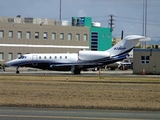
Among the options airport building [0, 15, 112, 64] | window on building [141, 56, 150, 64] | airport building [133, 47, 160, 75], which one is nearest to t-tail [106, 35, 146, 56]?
airport building [133, 47, 160, 75]

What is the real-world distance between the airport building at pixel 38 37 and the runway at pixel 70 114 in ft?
231

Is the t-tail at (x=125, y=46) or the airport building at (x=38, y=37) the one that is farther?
the airport building at (x=38, y=37)

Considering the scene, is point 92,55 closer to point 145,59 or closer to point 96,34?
point 145,59

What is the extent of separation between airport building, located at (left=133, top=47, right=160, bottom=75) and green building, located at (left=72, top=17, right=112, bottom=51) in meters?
54.4

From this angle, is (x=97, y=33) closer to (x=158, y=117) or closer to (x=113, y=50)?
(x=113, y=50)

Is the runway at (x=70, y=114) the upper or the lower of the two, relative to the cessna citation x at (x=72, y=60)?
lower

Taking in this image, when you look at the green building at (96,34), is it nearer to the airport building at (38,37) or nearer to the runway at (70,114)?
the airport building at (38,37)

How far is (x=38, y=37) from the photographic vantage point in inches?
3738

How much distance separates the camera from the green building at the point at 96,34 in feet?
371

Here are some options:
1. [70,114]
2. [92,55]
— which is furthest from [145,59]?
[70,114]

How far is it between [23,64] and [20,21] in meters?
37.1

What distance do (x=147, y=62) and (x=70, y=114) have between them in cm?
4086

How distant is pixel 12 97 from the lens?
24375mm

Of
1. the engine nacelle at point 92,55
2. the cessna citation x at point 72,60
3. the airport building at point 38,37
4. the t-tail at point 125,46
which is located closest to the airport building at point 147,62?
the t-tail at point 125,46
